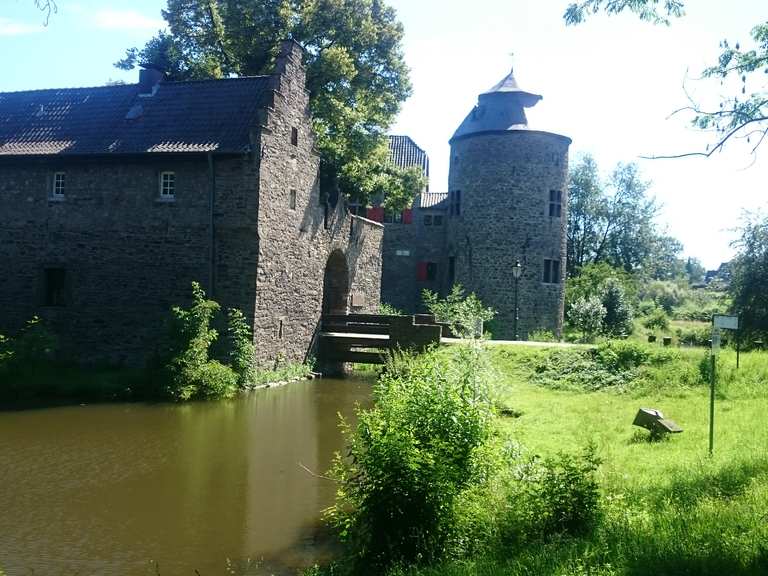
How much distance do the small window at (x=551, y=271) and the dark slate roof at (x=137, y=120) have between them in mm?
17941

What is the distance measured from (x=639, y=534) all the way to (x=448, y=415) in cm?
263

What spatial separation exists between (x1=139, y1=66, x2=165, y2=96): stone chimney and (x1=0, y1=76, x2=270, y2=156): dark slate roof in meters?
0.25

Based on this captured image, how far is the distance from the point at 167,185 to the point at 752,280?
21.8 metres

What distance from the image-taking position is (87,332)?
20.6 m

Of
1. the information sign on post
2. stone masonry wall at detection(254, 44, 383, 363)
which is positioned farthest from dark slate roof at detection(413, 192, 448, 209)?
the information sign on post

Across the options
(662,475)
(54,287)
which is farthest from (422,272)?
(662,475)

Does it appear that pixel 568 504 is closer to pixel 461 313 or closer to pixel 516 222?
pixel 461 313

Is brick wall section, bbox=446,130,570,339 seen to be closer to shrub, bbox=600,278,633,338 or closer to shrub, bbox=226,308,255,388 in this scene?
shrub, bbox=600,278,633,338

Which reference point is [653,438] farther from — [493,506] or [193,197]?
[193,197]

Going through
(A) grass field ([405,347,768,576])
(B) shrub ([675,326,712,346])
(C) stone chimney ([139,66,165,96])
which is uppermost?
(C) stone chimney ([139,66,165,96])

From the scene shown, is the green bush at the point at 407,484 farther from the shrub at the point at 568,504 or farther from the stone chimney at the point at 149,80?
the stone chimney at the point at 149,80

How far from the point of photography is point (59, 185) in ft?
69.5

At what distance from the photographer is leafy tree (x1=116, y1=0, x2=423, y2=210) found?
2514 centimetres

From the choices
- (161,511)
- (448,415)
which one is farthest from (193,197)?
(448,415)
